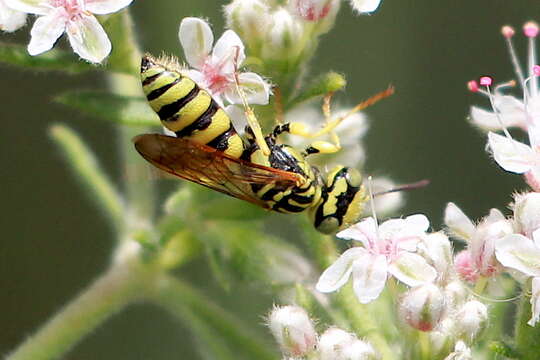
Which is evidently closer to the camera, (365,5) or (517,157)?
(517,157)

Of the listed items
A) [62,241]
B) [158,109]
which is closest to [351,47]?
[62,241]

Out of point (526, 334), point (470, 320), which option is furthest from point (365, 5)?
point (526, 334)

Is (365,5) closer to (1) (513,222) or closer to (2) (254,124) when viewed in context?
(2) (254,124)

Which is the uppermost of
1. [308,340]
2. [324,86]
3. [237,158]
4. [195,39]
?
[195,39]

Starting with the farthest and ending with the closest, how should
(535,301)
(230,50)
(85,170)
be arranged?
1. (85,170)
2. (230,50)
3. (535,301)

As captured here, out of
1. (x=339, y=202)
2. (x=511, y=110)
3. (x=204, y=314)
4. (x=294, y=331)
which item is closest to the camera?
(x=294, y=331)

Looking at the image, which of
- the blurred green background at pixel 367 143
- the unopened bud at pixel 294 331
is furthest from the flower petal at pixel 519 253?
the blurred green background at pixel 367 143

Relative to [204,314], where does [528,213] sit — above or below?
above
